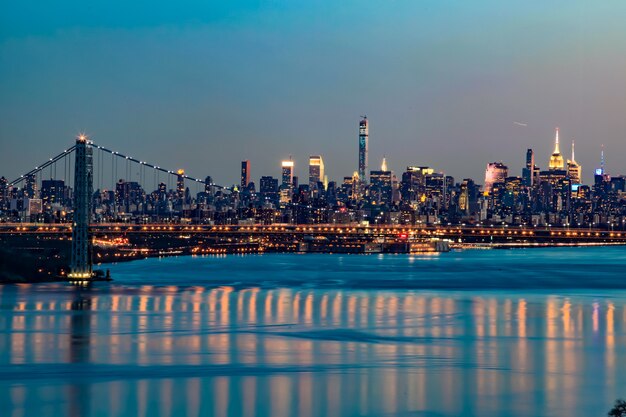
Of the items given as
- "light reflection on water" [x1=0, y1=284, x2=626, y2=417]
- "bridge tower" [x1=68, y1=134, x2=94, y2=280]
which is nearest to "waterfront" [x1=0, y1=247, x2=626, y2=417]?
"light reflection on water" [x1=0, y1=284, x2=626, y2=417]

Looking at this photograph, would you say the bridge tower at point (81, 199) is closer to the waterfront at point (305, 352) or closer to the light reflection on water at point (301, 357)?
the waterfront at point (305, 352)

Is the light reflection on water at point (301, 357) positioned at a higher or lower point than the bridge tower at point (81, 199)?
lower

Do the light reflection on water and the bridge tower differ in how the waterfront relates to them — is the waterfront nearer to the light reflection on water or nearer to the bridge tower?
the light reflection on water

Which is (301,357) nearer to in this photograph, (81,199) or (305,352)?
(305,352)

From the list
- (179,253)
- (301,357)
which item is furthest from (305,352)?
(179,253)

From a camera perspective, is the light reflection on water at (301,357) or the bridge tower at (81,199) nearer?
the light reflection on water at (301,357)

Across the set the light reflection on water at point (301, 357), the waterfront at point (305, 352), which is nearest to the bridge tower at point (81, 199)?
the waterfront at point (305, 352)
